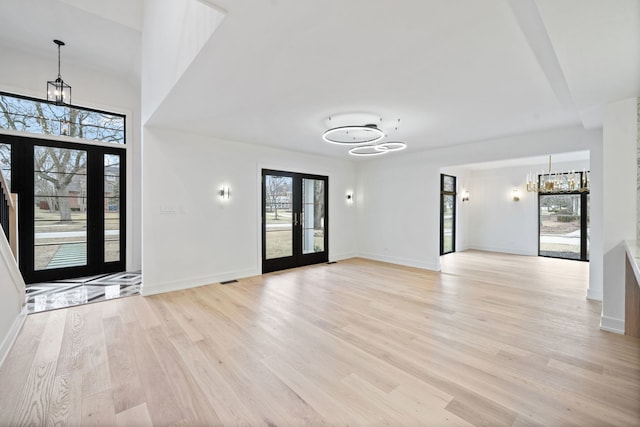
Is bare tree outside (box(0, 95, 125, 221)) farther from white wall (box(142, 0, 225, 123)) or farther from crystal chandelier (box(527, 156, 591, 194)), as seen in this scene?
crystal chandelier (box(527, 156, 591, 194))

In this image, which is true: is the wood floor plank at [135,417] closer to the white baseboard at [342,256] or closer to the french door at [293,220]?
the french door at [293,220]

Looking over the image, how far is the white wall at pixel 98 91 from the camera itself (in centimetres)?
458

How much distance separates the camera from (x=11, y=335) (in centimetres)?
278

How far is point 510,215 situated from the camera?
8.41 metres

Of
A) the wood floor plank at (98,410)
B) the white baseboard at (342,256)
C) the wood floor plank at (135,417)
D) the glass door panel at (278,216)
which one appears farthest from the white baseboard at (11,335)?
the white baseboard at (342,256)

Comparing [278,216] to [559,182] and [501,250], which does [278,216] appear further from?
[559,182]

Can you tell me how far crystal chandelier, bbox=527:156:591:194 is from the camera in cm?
712

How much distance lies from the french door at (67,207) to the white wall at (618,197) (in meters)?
7.72

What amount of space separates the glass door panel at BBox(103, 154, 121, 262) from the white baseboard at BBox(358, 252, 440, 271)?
18.5 ft

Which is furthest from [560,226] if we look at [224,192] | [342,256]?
[224,192]

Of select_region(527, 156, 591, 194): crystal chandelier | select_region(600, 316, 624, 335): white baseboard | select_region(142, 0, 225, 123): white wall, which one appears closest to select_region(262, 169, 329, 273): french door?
select_region(142, 0, 225, 123): white wall

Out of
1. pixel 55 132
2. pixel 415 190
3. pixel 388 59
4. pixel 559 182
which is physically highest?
pixel 55 132

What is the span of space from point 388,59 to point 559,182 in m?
7.69

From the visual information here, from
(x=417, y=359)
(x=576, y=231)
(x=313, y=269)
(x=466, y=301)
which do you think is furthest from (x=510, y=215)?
(x=417, y=359)
